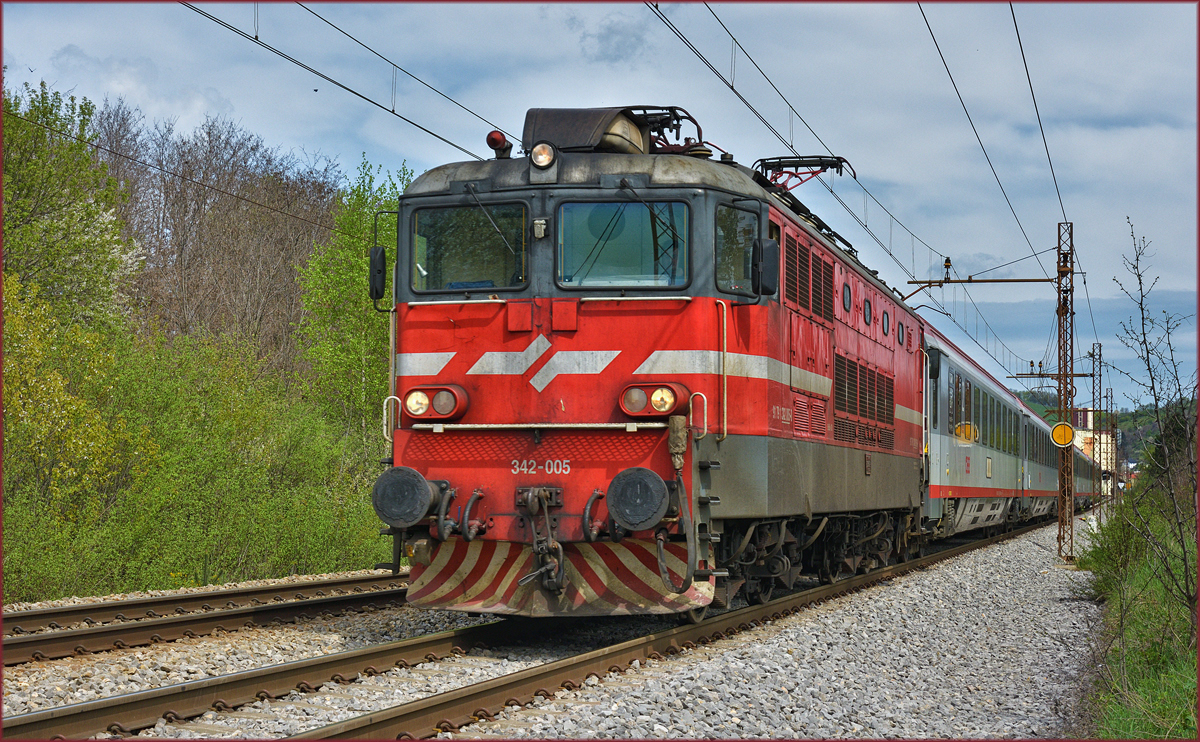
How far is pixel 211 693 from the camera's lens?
6000 mm

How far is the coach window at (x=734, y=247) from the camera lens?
8.30 m

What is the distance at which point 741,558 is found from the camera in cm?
966

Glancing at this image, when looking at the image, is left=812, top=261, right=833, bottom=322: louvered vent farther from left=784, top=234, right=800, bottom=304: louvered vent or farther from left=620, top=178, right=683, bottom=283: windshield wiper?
left=620, top=178, right=683, bottom=283: windshield wiper

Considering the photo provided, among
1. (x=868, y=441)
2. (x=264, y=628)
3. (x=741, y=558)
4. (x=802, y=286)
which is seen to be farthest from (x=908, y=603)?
(x=264, y=628)

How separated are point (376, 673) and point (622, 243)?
3.68 meters

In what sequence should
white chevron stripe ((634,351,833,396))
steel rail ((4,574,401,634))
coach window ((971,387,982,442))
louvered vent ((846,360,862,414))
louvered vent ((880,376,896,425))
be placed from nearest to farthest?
white chevron stripe ((634,351,833,396))
steel rail ((4,574,401,634))
louvered vent ((846,360,862,414))
louvered vent ((880,376,896,425))
coach window ((971,387,982,442))

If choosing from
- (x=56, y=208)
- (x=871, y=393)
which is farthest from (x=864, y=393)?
(x=56, y=208)

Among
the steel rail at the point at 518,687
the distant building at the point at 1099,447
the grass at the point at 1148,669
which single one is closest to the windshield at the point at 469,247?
the steel rail at the point at 518,687

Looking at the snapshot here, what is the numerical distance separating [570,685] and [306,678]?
1675mm

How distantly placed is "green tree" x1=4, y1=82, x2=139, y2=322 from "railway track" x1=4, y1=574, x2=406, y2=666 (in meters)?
13.2

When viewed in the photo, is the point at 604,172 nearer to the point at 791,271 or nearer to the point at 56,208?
the point at 791,271

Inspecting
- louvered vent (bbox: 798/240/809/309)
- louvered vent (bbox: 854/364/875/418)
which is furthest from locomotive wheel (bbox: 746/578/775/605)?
louvered vent (bbox: 798/240/809/309)

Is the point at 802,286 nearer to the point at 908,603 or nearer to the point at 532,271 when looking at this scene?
the point at 532,271

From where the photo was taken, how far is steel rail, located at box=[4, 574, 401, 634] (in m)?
8.95
